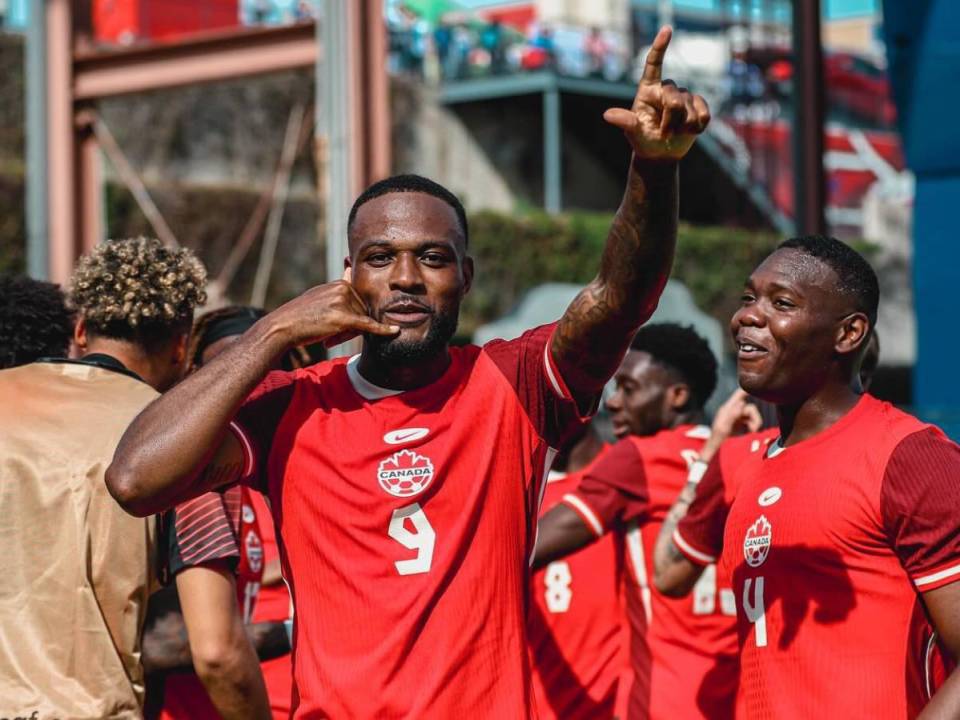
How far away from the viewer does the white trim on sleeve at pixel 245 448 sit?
3105mm

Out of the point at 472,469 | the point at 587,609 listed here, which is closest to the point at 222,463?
the point at 472,469

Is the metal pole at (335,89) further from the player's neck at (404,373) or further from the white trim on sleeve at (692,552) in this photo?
the player's neck at (404,373)

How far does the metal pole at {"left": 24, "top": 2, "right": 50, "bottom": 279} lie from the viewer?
11.3m

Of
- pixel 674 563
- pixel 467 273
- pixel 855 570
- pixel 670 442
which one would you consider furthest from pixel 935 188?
pixel 467 273

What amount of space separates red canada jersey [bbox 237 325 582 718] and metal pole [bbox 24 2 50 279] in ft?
28.6

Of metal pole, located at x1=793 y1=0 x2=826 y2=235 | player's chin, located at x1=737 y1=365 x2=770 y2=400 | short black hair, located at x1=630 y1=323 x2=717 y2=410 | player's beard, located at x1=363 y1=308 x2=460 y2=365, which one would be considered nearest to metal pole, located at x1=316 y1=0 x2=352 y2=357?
metal pole, located at x1=793 y1=0 x2=826 y2=235

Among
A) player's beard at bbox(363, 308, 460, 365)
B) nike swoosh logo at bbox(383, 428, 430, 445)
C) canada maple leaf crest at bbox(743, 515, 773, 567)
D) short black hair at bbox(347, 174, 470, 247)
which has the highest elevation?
short black hair at bbox(347, 174, 470, 247)

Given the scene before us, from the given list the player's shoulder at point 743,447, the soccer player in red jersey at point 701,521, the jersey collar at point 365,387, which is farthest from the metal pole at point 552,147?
the jersey collar at point 365,387

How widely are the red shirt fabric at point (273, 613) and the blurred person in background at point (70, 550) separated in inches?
34.1

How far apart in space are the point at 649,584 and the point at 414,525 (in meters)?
2.23

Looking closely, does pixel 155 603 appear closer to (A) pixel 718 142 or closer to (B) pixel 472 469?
(B) pixel 472 469

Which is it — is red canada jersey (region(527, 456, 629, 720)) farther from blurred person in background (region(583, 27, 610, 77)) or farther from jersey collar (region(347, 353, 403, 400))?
blurred person in background (region(583, 27, 610, 77))

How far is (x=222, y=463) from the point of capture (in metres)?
3.06

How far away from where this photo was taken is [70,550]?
3.50 metres
